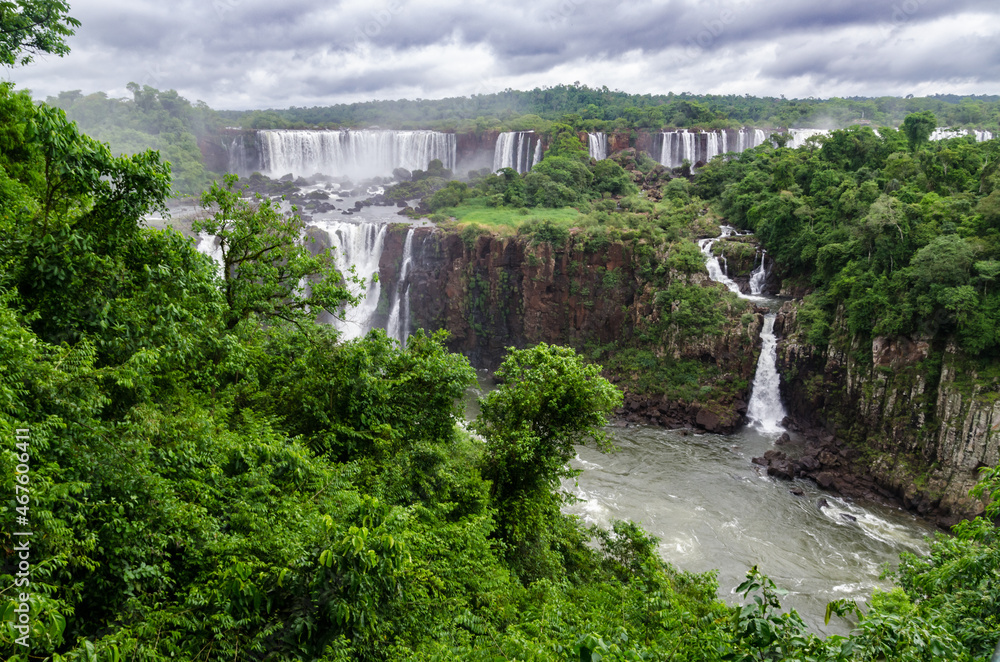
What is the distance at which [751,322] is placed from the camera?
3209 cm

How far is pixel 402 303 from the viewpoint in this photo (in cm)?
4406

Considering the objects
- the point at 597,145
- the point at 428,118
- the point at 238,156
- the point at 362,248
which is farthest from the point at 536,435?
the point at 428,118

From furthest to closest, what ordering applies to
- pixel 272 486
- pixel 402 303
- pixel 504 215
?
pixel 504 215, pixel 402 303, pixel 272 486

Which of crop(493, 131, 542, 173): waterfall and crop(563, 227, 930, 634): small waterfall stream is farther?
crop(493, 131, 542, 173): waterfall

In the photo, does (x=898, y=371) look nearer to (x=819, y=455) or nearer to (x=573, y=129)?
(x=819, y=455)

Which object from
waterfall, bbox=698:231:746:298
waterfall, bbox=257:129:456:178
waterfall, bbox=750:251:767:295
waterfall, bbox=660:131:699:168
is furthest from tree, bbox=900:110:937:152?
waterfall, bbox=257:129:456:178

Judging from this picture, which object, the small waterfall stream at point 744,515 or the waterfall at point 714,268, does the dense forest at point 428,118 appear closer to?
the waterfall at point 714,268

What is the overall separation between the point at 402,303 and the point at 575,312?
1384cm

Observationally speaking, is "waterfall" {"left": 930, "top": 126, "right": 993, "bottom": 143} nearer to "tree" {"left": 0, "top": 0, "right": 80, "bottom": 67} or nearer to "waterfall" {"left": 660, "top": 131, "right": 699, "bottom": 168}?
"waterfall" {"left": 660, "top": 131, "right": 699, "bottom": 168}

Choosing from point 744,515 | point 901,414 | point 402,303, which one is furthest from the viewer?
point 402,303

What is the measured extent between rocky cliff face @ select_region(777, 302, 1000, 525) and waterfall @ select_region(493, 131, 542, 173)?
42.9 meters

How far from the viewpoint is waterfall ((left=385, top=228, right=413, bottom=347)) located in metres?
43.8

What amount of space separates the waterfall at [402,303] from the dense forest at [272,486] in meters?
31.3

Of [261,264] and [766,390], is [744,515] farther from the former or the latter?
[261,264]
